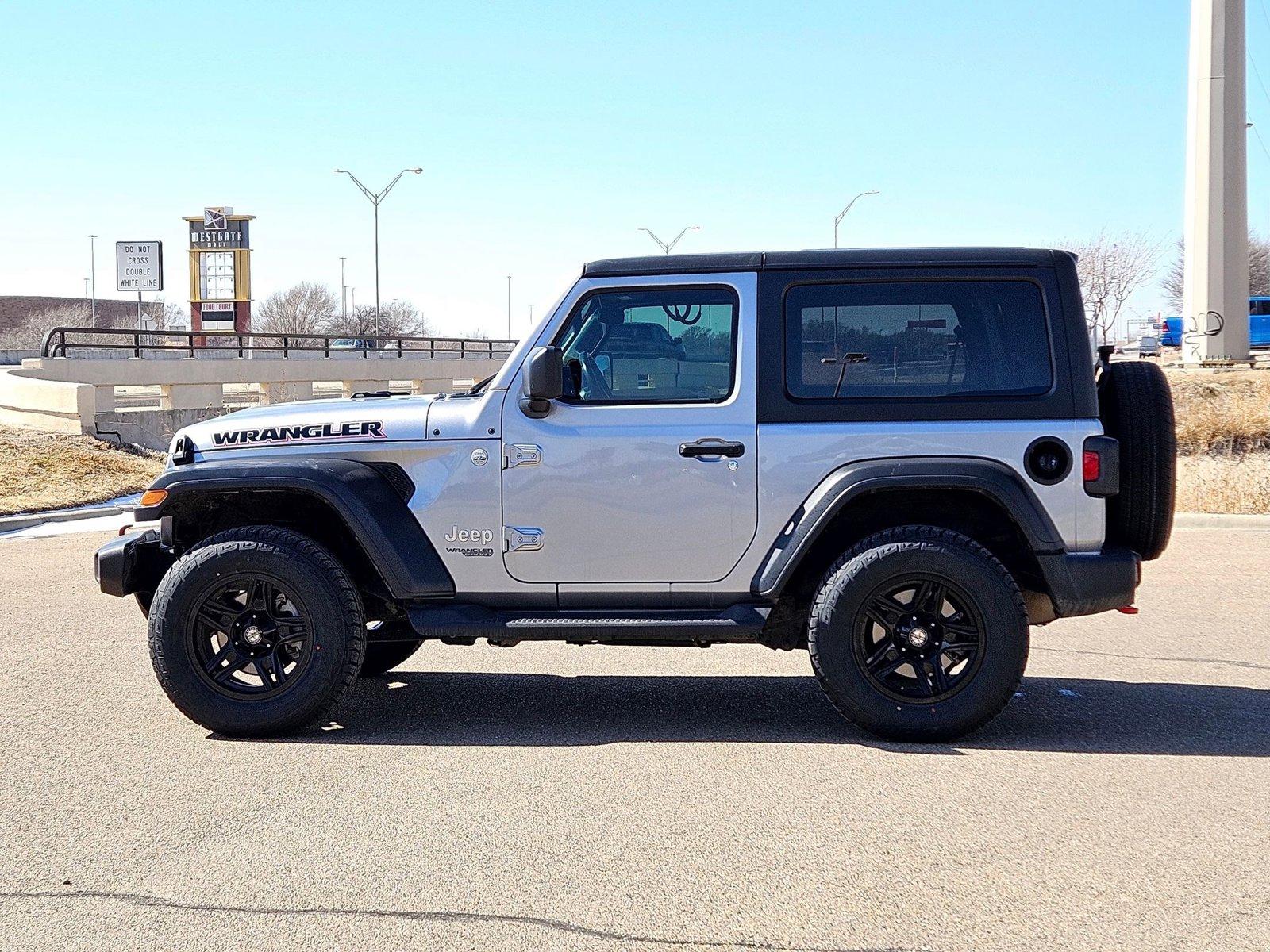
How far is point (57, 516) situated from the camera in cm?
1619

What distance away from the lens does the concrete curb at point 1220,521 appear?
1291 centimetres

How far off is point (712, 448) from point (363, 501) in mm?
1610

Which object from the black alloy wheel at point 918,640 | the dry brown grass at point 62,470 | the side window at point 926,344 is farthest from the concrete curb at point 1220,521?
the dry brown grass at point 62,470

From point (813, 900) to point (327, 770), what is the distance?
7.84ft

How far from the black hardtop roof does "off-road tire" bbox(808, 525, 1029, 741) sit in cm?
126

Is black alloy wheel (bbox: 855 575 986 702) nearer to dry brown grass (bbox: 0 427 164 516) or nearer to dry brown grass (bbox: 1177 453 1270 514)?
dry brown grass (bbox: 1177 453 1270 514)

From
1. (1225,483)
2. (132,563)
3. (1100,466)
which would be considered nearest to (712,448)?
(1100,466)

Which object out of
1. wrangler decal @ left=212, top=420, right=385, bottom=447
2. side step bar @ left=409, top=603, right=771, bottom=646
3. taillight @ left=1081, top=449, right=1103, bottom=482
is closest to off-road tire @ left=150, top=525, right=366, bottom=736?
side step bar @ left=409, top=603, right=771, bottom=646

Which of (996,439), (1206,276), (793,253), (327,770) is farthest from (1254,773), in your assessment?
(1206,276)

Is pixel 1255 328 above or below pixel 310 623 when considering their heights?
above

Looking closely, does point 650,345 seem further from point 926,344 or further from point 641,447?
point 926,344

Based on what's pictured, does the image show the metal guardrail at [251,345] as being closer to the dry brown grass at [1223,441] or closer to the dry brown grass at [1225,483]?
the dry brown grass at [1223,441]

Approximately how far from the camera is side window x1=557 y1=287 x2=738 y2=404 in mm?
6137

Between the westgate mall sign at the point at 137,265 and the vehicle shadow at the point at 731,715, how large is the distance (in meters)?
78.1
